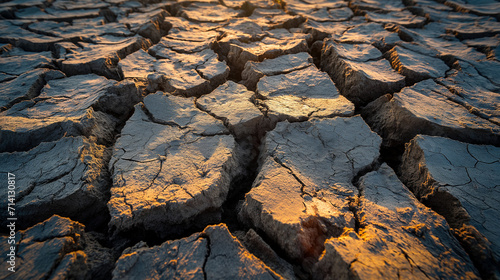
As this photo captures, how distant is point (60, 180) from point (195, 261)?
38.7 inches

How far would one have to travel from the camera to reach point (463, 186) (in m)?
1.39

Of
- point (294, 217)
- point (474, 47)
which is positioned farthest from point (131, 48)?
point (474, 47)

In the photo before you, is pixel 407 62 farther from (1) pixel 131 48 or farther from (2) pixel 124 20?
(2) pixel 124 20

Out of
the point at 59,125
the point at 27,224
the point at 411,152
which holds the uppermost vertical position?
the point at 411,152

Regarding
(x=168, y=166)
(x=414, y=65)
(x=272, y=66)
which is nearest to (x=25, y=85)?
(x=168, y=166)

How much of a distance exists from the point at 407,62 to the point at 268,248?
2.45 m

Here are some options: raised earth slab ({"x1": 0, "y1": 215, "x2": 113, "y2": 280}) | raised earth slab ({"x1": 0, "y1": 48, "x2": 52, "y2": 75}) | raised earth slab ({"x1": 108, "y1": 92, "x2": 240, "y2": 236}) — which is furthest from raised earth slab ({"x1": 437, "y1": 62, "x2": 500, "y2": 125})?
raised earth slab ({"x1": 0, "y1": 48, "x2": 52, "y2": 75})

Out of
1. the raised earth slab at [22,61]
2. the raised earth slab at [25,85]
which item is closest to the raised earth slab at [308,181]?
the raised earth slab at [25,85]

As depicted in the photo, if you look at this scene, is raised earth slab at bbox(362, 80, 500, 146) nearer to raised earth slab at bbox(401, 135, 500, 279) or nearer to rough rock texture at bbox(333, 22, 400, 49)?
raised earth slab at bbox(401, 135, 500, 279)

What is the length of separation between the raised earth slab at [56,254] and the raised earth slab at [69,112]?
0.74 meters

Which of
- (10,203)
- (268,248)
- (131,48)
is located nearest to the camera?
(268,248)

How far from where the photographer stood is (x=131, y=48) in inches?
111

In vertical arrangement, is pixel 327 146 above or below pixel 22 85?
above

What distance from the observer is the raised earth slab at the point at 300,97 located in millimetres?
1976
